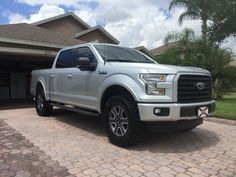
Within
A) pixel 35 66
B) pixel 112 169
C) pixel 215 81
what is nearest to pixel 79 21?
pixel 35 66

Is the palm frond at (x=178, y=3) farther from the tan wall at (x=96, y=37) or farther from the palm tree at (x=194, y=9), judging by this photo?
the tan wall at (x=96, y=37)

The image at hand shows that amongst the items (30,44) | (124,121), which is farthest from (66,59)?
(30,44)

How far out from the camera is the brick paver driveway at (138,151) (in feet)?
14.5

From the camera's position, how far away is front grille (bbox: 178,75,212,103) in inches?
208

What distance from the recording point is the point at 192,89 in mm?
5480

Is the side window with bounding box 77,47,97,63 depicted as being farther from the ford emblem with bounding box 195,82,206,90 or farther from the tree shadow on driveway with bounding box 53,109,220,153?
the ford emblem with bounding box 195,82,206,90

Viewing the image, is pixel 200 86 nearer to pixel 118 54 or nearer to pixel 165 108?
pixel 165 108

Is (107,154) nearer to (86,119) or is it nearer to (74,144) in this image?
(74,144)

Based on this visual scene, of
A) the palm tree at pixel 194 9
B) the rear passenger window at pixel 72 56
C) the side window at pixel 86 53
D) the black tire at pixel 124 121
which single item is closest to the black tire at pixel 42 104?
the rear passenger window at pixel 72 56

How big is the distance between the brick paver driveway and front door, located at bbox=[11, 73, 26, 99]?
471 inches

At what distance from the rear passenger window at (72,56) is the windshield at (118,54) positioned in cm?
26

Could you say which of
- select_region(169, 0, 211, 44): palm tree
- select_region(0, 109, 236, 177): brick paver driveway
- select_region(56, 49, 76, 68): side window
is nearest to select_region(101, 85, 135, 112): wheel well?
select_region(0, 109, 236, 177): brick paver driveway

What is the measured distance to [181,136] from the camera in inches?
256

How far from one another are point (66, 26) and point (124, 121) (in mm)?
21744
